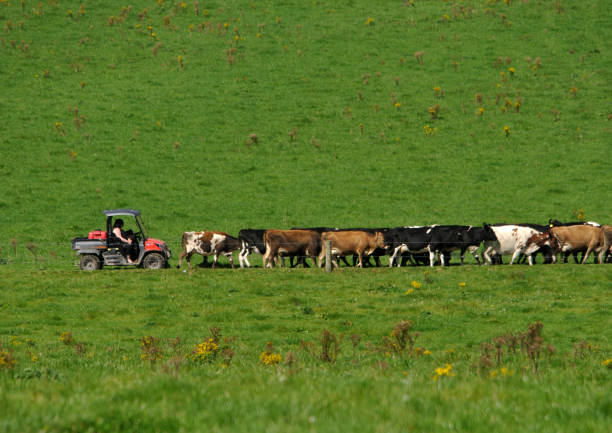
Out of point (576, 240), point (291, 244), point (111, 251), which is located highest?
point (576, 240)

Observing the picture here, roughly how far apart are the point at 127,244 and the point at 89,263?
191 cm

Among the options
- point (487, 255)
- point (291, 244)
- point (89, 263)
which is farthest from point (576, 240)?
point (89, 263)

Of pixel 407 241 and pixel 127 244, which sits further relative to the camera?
pixel 407 241

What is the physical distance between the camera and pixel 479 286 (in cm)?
2541

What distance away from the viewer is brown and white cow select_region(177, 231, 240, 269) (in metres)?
33.6

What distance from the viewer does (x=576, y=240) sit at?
33344mm

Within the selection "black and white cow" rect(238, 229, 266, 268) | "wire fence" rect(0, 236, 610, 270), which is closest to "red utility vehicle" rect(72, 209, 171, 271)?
"wire fence" rect(0, 236, 610, 270)

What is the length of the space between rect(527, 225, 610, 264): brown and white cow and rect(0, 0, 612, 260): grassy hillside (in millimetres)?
9328

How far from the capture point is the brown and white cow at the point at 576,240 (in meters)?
33.1

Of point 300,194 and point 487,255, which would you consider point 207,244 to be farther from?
point 300,194

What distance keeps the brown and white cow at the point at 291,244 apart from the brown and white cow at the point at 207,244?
5.82ft

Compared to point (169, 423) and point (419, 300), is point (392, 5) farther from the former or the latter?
point (169, 423)

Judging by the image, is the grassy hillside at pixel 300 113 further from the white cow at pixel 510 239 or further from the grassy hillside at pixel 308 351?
the grassy hillside at pixel 308 351

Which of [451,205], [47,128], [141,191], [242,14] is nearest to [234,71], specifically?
[242,14]
